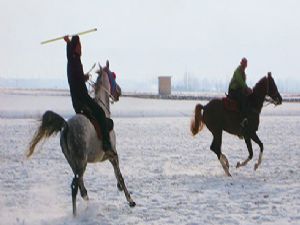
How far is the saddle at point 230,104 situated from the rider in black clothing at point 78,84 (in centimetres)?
541

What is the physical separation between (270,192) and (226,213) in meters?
2.17

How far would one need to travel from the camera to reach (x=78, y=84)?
8.80 metres

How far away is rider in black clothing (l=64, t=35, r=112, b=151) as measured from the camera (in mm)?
8750

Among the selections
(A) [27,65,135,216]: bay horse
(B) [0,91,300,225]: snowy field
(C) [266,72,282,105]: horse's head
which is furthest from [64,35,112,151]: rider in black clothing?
(C) [266,72,282,105]: horse's head

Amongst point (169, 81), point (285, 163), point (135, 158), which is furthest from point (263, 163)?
point (169, 81)

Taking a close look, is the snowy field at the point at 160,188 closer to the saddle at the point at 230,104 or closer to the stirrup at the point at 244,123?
the stirrup at the point at 244,123

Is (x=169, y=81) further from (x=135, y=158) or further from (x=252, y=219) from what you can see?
(x=252, y=219)

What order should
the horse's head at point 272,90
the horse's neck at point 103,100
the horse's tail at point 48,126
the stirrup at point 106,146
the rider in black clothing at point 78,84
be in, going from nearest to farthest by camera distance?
the horse's tail at point 48,126 → the rider in black clothing at point 78,84 → the stirrup at point 106,146 → the horse's neck at point 103,100 → the horse's head at point 272,90

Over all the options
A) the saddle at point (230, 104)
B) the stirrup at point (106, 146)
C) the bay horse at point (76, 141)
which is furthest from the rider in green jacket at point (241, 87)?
the stirrup at point (106, 146)

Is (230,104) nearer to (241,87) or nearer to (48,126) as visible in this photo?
(241,87)

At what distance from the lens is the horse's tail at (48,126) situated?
862 centimetres

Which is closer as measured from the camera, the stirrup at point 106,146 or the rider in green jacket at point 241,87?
the stirrup at point 106,146

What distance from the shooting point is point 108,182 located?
11789mm

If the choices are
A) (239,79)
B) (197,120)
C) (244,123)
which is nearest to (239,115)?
(244,123)
